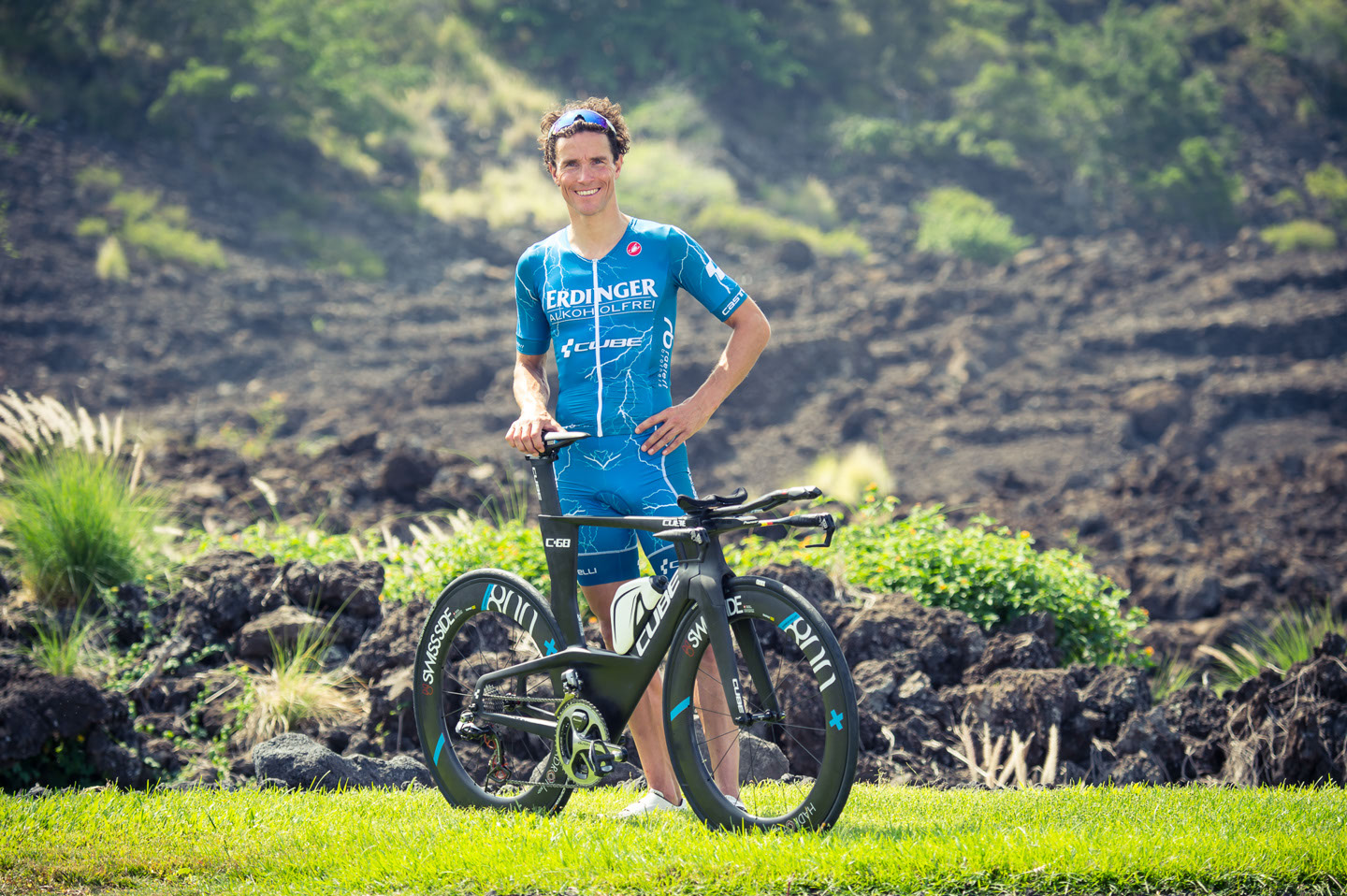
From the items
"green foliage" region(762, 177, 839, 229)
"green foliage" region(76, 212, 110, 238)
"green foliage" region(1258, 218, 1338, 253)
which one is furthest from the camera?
"green foliage" region(762, 177, 839, 229)

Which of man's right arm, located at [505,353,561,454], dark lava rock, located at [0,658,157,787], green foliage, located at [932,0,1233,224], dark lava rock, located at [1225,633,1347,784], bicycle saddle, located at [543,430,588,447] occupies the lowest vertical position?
Result: dark lava rock, located at [1225,633,1347,784]

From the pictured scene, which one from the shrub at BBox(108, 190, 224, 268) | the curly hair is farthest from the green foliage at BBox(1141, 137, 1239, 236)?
the curly hair

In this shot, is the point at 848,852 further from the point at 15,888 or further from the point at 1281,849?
the point at 15,888

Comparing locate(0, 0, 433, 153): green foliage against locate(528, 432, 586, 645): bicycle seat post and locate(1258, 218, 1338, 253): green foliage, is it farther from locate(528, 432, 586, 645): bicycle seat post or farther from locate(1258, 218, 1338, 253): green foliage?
locate(528, 432, 586, 645): bicycle seat post

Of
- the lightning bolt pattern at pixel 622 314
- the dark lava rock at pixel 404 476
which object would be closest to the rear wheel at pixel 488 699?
the lightning bolt pattern at pixel 622 314

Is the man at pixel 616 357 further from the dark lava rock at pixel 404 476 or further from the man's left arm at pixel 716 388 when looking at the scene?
the dark lava rock at pixel 404 476

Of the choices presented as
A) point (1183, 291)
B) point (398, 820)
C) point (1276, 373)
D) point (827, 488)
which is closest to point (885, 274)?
point (1183, 291)

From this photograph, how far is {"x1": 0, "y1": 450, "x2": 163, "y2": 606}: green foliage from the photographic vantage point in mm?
7094

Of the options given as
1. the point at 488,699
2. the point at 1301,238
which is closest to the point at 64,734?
the point at 488,699

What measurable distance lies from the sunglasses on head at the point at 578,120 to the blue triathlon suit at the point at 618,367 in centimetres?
35

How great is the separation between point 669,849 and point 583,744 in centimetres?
52

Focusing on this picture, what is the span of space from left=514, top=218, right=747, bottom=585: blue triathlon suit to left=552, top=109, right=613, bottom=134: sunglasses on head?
1.15 ft

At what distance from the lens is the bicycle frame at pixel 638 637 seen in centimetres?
351

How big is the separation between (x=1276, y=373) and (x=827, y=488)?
33.9ft
